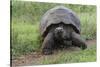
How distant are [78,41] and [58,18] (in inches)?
14.3

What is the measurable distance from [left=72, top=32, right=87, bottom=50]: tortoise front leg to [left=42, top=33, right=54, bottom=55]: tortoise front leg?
0.27m

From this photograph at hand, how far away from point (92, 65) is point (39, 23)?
0.84m

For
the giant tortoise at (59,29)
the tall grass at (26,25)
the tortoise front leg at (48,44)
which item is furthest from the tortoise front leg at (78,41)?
the tall grass at (26,25)

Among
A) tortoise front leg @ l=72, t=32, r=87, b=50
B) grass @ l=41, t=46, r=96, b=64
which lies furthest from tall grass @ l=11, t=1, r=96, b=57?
tortoise front leg @ l=72, t=32, r=87, b=50

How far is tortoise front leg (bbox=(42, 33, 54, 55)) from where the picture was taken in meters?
2.02

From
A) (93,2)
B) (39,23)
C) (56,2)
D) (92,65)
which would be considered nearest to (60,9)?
(56,2)

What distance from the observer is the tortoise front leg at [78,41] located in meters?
2.12

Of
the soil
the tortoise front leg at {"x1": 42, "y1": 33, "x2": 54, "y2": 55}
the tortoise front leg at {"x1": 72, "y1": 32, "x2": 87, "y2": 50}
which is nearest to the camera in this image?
the soil

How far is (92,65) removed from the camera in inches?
88.0

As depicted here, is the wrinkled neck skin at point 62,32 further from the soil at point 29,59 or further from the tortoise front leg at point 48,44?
the soil at point 29,59

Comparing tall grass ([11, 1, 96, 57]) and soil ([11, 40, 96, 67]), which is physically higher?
tall grass ([11, 1, 96, 57])

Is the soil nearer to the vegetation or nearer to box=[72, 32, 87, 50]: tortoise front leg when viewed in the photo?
the vegetation

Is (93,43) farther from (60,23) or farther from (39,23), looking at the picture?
(39,23)

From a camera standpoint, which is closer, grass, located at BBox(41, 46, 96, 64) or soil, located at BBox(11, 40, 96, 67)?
soil, located at BBox(11, 40, 96, 67)
